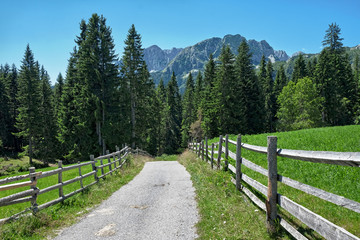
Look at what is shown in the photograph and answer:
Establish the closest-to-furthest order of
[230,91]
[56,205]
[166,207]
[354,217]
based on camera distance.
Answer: [354,217] < [166,207] < [56,205] < [230,91]

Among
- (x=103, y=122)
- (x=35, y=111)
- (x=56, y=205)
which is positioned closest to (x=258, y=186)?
(x=56, y=205)

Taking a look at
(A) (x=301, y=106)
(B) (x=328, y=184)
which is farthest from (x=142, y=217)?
(A) (x=301, y=106)

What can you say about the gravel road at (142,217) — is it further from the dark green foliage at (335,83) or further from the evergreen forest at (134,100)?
the dark green foliage at (335,83)

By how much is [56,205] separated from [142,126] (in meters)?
31.3

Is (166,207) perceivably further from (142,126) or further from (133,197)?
(142,126)

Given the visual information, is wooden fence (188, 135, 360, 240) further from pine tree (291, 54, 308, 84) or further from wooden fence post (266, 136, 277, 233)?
pine tree (291, 54, 308, 84)

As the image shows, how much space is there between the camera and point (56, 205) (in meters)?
8.25

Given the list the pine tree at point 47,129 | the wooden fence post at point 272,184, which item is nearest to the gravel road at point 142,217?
the wooden fence post at point 272,184

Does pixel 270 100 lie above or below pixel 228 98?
above

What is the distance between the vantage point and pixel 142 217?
6738 millimetres

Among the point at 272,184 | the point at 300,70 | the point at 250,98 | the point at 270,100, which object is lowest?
the point at 272,184

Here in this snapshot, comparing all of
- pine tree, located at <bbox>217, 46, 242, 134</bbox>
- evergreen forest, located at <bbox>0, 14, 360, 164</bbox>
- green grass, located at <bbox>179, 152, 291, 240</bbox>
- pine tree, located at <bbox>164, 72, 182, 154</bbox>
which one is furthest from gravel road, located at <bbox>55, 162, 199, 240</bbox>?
pine tree, located at <bbox>164, 72, 182, 154</bbox>

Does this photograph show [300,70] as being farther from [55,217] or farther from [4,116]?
[4,116]

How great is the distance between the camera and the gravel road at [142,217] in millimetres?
5586
